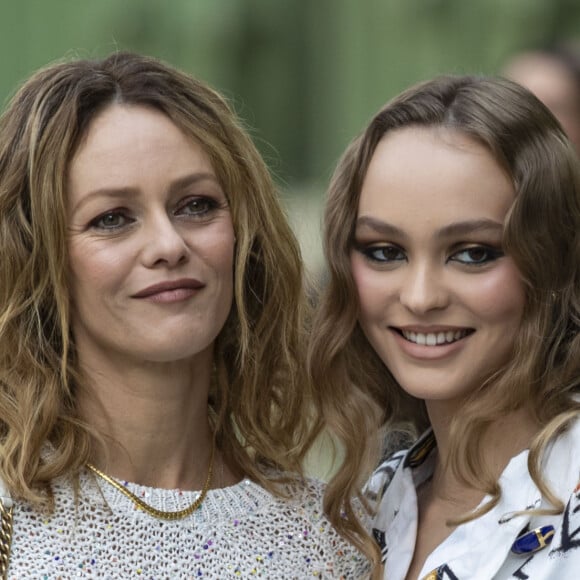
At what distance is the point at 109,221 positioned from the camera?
3.62 m

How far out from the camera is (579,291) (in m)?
3.77

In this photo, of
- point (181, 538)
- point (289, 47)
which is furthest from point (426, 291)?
point (289, 47)

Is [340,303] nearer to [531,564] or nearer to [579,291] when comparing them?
[579,291]

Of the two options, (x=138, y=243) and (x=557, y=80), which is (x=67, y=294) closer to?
(x=138, y=243)

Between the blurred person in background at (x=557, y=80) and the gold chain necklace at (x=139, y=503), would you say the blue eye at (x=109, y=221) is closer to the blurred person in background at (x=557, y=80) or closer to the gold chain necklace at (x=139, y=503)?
the gold chain necklace at (x=139, y=503)

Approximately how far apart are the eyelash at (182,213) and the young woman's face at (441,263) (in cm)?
37

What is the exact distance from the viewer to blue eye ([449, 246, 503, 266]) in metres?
3.69

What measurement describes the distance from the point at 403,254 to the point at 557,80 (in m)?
1.66

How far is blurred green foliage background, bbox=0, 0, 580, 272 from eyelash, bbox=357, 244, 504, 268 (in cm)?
618

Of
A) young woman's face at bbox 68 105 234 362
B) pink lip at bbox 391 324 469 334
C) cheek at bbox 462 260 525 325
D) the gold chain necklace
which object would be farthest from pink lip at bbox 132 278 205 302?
cheek at bbox 462 260 525 325

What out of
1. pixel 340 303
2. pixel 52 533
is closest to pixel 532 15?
pixel 340 303

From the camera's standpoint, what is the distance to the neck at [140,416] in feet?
12.2

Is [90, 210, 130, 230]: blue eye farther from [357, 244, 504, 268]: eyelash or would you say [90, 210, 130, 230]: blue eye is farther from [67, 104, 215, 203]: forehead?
[357, 244, 504, 268]: eyelash

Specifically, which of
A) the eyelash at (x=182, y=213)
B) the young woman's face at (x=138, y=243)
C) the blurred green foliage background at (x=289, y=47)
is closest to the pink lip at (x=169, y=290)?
the young woman's face at (x=138, y=243)
